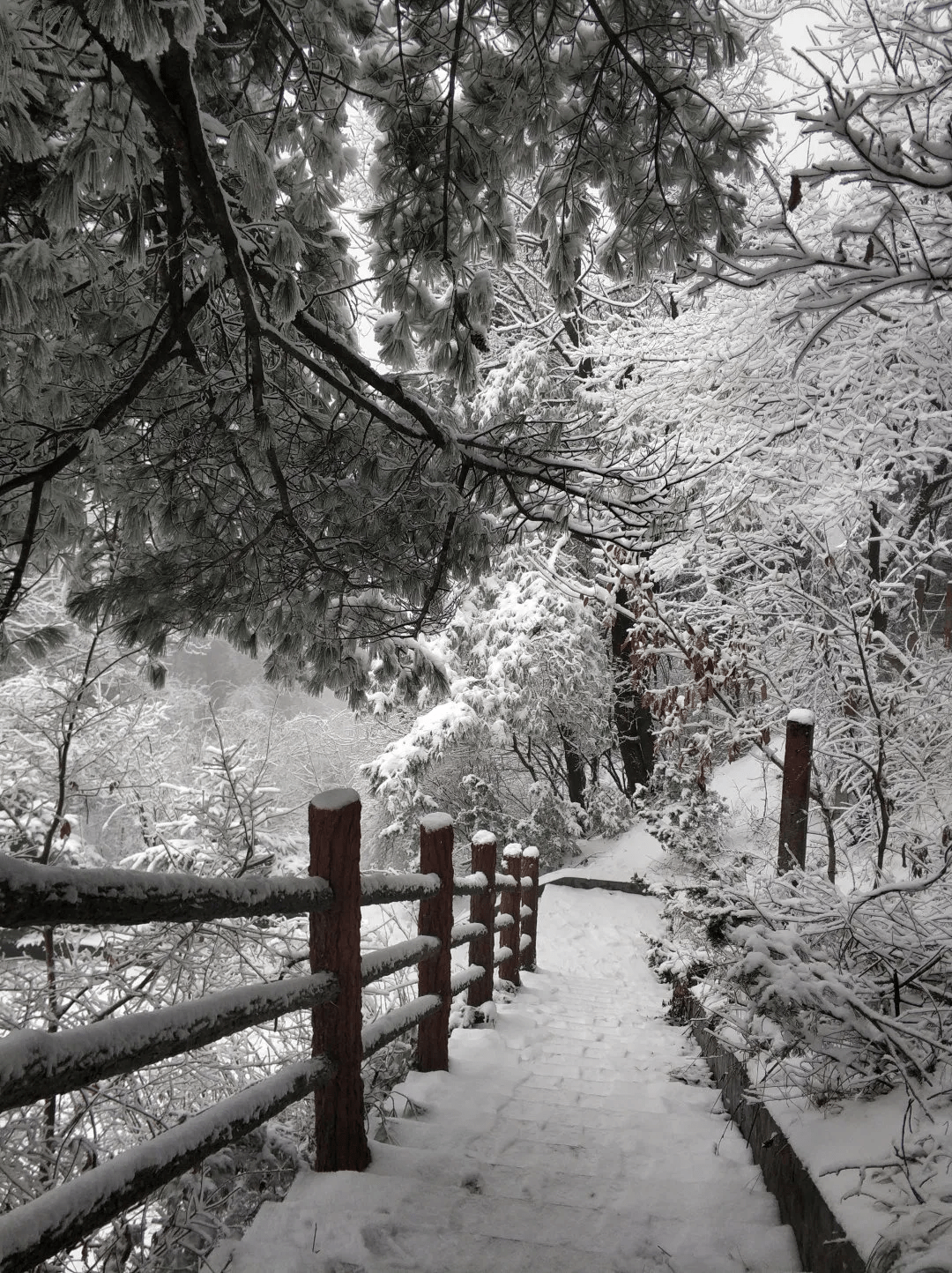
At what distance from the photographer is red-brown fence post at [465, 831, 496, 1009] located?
5.36 metres

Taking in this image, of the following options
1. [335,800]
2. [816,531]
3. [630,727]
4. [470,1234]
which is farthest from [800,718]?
[630,727]

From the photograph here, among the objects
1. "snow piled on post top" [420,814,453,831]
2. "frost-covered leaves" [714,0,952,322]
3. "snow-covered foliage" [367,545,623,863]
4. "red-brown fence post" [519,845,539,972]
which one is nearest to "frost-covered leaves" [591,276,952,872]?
"frost-covered leaves" [714,0,952,322]

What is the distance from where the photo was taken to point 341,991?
8.61 ft

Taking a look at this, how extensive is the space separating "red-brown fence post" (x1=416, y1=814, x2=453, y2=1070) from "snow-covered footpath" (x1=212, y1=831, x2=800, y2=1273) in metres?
0.12

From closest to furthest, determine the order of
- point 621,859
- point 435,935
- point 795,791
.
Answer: point 435,935, point 795,791, point 621,859

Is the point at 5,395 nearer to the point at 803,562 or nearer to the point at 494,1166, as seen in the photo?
the point at 494,1166

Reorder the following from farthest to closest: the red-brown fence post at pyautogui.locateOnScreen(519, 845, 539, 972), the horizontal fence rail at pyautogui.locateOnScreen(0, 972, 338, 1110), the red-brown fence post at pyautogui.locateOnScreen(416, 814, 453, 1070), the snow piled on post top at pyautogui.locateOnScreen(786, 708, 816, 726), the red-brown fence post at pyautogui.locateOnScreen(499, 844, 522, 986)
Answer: the red-brown fence post at pyautogui.locateOnScreen(519, 845, 539, 972) → the red-brown fence post at pyautogui.locateOnScreen(499, 844, 522, 986) → the snow piled on post top at pyautogui.locateOnScreen(786, 708, 816, 726) → the red-brown fence post at pyautogui.locateOnScreen(416, 814, 453, 1070) → the horizontal fence rail at pyautogui.locateOnScreen(0, 972, 338, 1110)

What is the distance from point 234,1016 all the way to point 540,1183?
1415mm

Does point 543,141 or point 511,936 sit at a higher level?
point 543,141

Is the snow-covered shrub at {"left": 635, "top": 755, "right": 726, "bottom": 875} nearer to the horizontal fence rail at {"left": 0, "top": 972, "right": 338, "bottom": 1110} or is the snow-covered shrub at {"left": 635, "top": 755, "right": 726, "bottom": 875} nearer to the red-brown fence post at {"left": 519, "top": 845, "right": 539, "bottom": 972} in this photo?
the red-brown fence post at {"left": 519, "top": 845, "right": 539, "bottom": 972}

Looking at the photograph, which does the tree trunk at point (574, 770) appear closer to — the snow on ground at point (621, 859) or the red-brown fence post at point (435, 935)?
the snow on ground at point (621, 859)

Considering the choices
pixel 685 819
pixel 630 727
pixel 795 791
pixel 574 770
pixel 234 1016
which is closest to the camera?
pixel 234 1016

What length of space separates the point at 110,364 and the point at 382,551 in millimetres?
1705

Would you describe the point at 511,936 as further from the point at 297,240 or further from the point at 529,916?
the point at 297,240
